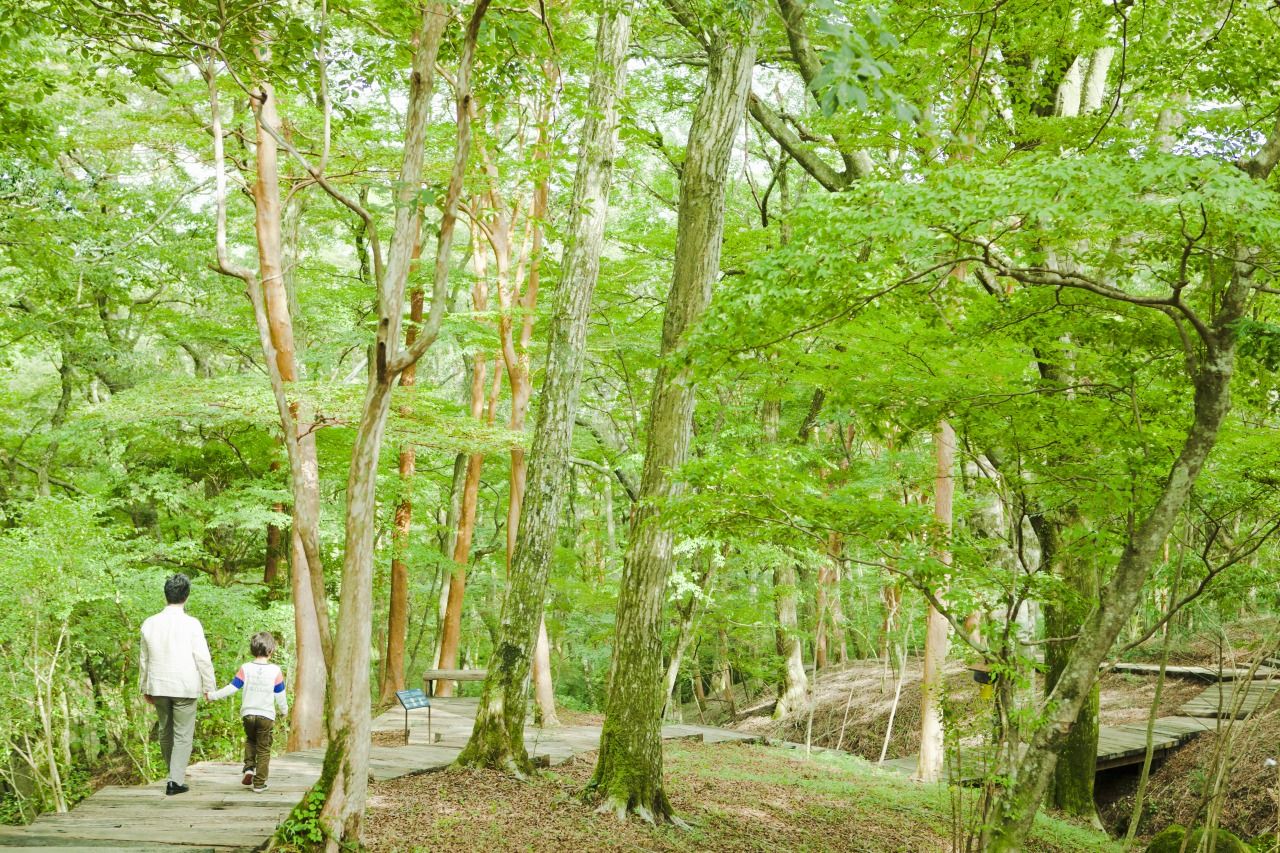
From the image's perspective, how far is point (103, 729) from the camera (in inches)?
473

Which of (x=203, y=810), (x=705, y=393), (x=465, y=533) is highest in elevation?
(x=705, y=393)

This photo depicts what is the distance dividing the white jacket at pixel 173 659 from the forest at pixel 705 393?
78 centimetres

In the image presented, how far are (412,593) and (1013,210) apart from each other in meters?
23.9

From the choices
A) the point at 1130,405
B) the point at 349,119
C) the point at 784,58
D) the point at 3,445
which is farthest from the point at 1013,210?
the point at 3,445

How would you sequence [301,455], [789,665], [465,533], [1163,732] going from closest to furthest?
[301,455] → [1163,732] → [465,533] → [789,665]

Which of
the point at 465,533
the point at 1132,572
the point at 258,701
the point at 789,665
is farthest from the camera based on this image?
the point at 789,665

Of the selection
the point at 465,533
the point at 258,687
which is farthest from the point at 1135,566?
the point at 465,533

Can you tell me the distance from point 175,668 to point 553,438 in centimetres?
316

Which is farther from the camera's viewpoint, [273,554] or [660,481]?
[273,554]

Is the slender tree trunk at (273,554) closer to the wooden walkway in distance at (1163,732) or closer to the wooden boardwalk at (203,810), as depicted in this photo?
the wooden boardwalk at (203,810)

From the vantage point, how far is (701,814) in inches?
258

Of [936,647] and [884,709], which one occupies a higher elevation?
[936,647]

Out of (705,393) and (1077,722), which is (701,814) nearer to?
(1077,722)

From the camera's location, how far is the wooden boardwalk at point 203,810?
4.54 m
